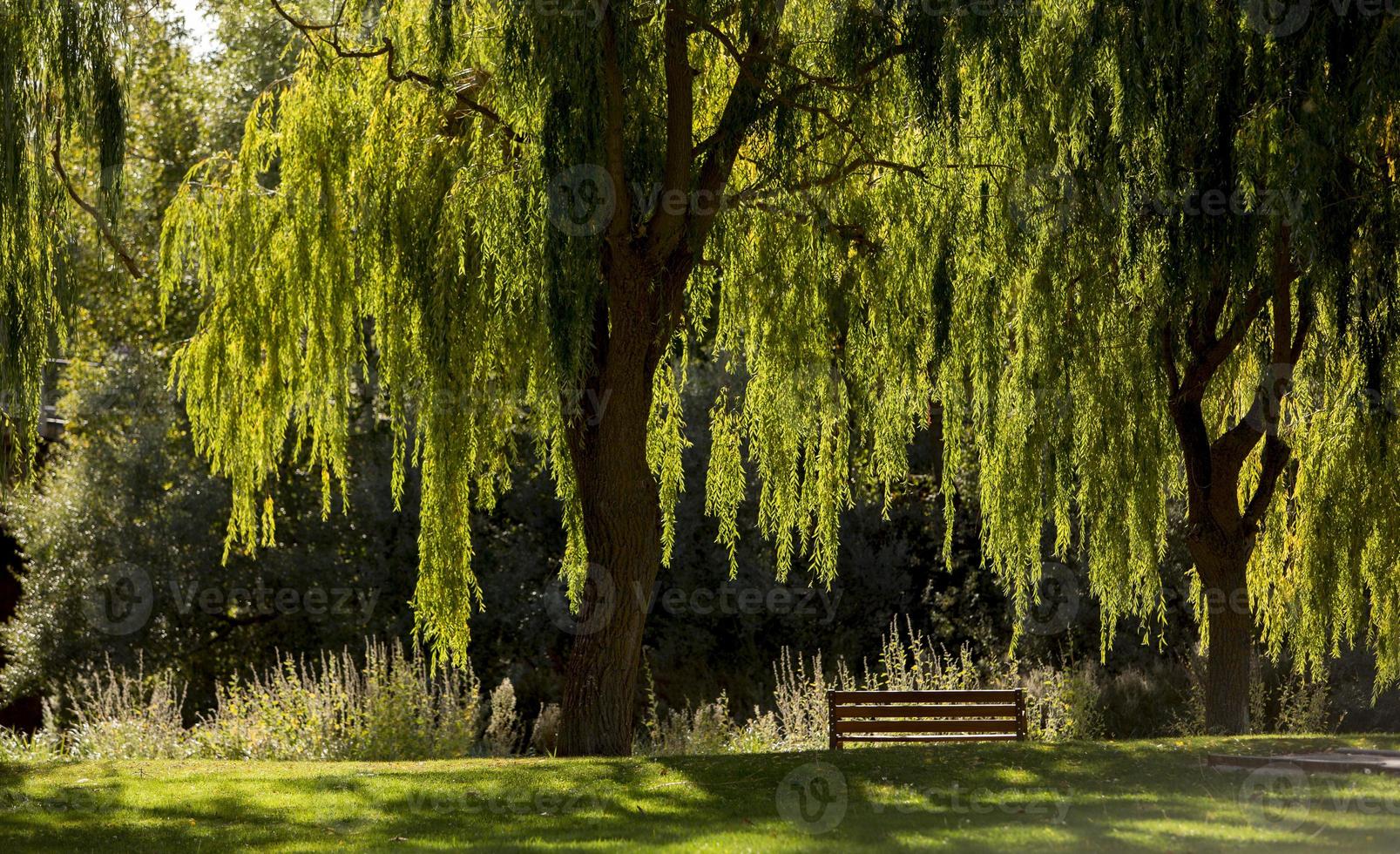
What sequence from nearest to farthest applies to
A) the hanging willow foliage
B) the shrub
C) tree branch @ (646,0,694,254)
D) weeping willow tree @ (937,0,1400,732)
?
1. weeping willow tree @ (937,0,1400,732)
2. the hanging willow foliage
3. tree branch @ (646,0,694,254)
4. the shrub

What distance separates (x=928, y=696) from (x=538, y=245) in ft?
17.1

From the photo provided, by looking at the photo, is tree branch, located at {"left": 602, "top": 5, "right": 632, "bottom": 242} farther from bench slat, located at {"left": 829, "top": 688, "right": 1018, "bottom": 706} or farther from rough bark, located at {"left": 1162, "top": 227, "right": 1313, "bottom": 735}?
bench slat, located at {"left": 829, "top": 688, "right": 1018, "bottom": 706}

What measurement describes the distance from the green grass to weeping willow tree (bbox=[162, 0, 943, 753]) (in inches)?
57.8

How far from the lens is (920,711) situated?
1188 cm

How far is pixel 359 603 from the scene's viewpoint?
1748 centimetres

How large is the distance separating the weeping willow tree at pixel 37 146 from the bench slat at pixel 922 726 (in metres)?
6.51

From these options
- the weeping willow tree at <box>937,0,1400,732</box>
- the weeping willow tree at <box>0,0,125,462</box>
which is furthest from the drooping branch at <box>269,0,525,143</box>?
the weeping willow tree at <box>937,0,1400,732</box>

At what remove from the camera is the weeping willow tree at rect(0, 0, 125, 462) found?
802cm

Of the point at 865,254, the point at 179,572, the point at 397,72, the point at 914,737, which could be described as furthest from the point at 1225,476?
the point at 179,572

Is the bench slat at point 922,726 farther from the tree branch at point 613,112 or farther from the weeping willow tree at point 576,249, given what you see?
the tree branch at point 613,112

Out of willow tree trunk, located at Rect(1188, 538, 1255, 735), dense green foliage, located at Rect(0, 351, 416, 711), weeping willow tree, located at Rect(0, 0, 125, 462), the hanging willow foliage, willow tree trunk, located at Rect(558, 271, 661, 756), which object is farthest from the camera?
dense green foliage, located at Rect(0, 351, 416, 711)

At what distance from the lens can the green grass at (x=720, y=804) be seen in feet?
21.4

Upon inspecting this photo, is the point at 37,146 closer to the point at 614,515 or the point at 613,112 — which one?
the point at 613,112

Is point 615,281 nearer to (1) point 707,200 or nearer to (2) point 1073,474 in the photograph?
(1) point 707,200
